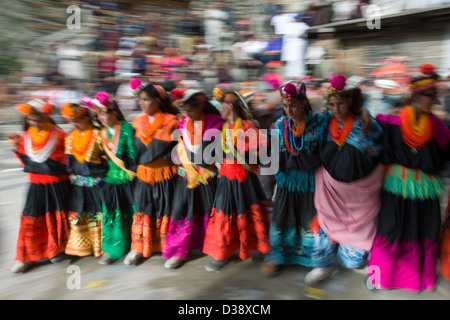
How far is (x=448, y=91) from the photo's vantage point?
4664 mm

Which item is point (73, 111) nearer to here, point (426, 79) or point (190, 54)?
point (426, 79)

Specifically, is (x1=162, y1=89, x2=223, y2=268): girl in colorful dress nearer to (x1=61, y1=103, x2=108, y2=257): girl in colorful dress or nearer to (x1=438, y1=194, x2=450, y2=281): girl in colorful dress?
(x1=61, y1=103, x2=108, y2=257): girl in colorful dress

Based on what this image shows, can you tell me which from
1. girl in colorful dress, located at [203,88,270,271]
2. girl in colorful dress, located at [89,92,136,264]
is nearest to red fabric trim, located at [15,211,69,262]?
girl in colorful dress, located at [89,92,136,264]

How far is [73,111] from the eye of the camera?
9.97 ft

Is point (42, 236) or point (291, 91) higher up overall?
point (291, 91)

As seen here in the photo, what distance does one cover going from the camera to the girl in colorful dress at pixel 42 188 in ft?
10.2

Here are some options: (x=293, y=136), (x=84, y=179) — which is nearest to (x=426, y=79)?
(x=293, y=136)

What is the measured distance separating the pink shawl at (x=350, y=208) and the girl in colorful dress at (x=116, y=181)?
173cm

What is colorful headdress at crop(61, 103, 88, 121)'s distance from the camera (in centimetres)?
301

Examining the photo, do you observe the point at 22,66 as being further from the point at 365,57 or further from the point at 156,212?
the point at 365,57

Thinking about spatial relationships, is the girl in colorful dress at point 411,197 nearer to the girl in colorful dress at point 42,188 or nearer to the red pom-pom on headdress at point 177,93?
the red pom-pom on headdress at point 177,93

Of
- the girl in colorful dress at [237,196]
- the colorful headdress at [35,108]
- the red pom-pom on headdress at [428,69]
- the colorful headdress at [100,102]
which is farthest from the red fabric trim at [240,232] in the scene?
the colorful headdress at [35,108]

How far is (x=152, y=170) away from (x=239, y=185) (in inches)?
32.0
